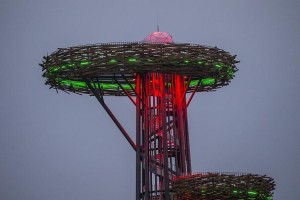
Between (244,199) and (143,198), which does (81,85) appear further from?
(244,199)

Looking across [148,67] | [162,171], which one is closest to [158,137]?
[162,171]

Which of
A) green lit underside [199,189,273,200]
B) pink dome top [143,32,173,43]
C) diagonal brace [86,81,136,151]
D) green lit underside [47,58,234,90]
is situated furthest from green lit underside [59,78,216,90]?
green lit underside [199,189,273,200]

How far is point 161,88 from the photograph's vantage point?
39000 mm

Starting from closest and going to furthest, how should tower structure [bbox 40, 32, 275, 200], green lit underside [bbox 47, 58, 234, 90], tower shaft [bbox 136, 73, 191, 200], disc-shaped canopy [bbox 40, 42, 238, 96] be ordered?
tower structure [bbox 40, 32, 275, 200] → disc-shaped canopy [bbox 40, 42, 238, 96] → green lit underside [bbox 47, 58, 234, 90] → tower shaft [bbox 136, 73, 191, 200]

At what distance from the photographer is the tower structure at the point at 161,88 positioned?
3522cm

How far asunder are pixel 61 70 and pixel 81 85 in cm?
426

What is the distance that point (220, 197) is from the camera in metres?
34.8

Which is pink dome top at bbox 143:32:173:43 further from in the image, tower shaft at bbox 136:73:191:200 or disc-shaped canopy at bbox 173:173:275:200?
disc-shaped canopy at bbox 173:173:275:200

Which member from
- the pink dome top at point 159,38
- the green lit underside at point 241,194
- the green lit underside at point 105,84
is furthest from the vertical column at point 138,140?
the green lit underside at point 241,194

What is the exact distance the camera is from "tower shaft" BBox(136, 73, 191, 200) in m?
37.9

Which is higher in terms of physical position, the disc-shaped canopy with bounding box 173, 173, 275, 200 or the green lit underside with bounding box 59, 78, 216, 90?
the green lit underside with bounding box 59, 78, 216, 90

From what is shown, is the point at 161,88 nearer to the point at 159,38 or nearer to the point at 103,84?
the point at 159,38

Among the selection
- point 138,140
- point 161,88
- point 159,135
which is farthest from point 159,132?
point 161,88

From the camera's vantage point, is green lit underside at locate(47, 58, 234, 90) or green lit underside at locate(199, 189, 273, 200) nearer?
green lit underside at locate(199, 189, 273, 200)
